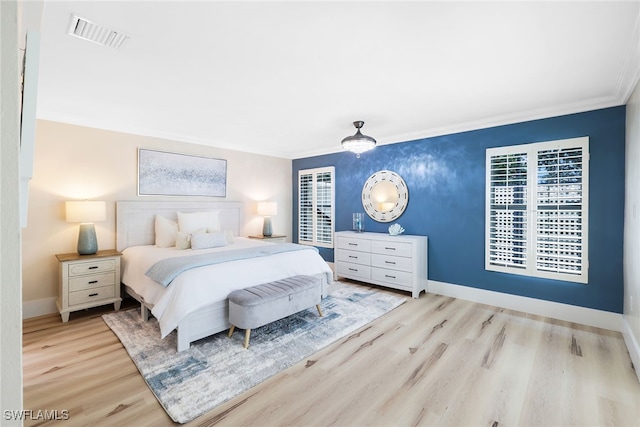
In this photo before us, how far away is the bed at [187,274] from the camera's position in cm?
263

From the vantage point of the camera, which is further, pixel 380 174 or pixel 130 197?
pixel 380 174

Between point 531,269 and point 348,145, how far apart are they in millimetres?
2671

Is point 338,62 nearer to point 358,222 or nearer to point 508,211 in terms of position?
point 508,211

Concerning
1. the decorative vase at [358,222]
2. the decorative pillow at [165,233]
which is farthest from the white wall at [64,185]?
the decorative vase at [358,222]

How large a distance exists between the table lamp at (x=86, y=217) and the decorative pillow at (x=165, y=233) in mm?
686

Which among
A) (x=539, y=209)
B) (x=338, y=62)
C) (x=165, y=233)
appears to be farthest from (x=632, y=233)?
(x=165, y=233)

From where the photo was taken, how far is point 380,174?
4.97m

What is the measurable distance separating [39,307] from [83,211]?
1.24 metres

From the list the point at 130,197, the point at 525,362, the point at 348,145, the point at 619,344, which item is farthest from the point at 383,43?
the point at 130,197

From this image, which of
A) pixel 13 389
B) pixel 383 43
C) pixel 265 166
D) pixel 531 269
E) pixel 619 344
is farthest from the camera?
pixel 265 166

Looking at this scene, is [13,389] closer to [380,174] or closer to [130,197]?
[130,197]

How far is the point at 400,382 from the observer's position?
7.28 ft

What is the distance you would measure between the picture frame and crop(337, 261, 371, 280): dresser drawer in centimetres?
240

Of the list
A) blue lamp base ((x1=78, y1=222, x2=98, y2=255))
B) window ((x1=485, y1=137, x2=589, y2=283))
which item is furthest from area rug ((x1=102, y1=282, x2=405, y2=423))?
window ((x1=485, y1=137, x2=589, y2=283))
